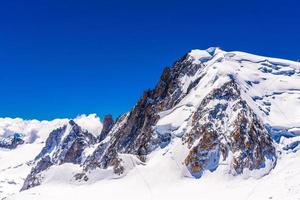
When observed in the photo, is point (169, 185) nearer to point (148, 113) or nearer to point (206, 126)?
point (206, 126)

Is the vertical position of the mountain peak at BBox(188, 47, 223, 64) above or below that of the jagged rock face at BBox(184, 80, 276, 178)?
above

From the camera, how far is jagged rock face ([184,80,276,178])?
4781 inches

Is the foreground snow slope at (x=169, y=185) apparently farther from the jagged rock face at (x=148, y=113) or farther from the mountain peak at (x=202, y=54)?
the mountain peak at (x=202, y=54)

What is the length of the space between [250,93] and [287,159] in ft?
94.5

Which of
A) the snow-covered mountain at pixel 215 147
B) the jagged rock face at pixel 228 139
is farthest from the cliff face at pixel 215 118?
the snow-covered mountain at pixel 215 147

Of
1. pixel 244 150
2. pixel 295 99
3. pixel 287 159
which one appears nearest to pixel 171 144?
pixel 244 150

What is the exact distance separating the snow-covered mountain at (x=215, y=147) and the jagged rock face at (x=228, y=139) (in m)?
0.25

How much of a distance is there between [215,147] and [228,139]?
391 centimetres

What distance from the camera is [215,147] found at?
410 feet

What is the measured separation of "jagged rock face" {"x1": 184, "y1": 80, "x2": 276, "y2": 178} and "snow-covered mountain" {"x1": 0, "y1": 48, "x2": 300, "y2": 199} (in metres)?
0.25

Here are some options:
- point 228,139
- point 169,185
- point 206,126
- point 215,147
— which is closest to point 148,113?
point 206,126

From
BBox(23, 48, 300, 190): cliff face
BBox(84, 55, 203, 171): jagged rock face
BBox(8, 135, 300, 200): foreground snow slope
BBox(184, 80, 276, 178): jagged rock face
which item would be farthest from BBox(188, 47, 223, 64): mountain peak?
BBox(8, 135, 300, 200): foreground snow slope

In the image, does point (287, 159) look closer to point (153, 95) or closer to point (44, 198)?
point (44, 198)

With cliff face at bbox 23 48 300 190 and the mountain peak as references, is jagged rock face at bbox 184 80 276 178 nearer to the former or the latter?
cliff face at bbox 23 48 300 190
